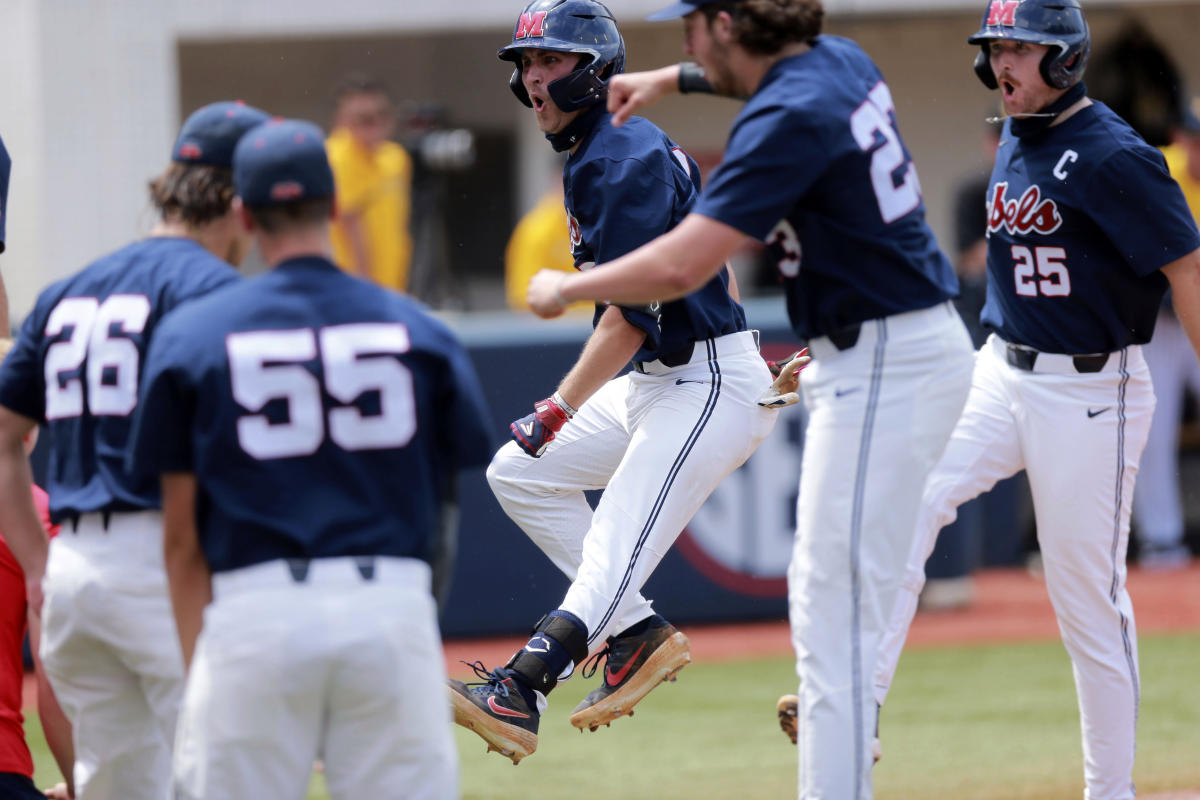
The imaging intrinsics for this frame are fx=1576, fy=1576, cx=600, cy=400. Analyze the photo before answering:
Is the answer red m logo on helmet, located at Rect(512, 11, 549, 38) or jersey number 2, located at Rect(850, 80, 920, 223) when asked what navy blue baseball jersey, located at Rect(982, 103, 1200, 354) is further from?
red m logo on helmet, located at Rect(512, 11, 549, 38)

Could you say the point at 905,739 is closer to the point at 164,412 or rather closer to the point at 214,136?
the point at 214,136

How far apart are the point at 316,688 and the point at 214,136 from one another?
1446 millimetres

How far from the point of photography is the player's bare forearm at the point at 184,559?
10.8 feet

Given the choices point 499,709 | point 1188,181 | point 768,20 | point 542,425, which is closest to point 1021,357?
point 542,425

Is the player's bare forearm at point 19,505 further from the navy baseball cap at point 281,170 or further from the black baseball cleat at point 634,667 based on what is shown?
the black baseball cleat at point 634,667

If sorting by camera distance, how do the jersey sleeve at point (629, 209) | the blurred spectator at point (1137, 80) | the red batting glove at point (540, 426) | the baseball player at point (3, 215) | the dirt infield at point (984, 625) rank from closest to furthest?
the jersey sleeve at point (629, 209), the red batting glove at point (540, 426), the baseball player at point (3, 215), the dirt infield at point (984, 625), the blurred spectator at point (1137, 80)

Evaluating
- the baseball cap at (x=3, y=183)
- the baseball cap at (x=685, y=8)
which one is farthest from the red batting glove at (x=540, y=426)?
the baseball cap at (x=3, y=183)

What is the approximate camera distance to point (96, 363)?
3.67 m

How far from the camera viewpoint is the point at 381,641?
3.15m

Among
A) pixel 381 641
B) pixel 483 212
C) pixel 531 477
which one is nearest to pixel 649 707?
pixel 531 477

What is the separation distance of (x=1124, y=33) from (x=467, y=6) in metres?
5.59

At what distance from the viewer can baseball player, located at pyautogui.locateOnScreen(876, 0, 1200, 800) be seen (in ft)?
15.6

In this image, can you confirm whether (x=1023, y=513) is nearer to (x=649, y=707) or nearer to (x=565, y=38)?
(x=649, y=707)

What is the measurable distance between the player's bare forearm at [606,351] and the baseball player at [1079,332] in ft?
3.36
